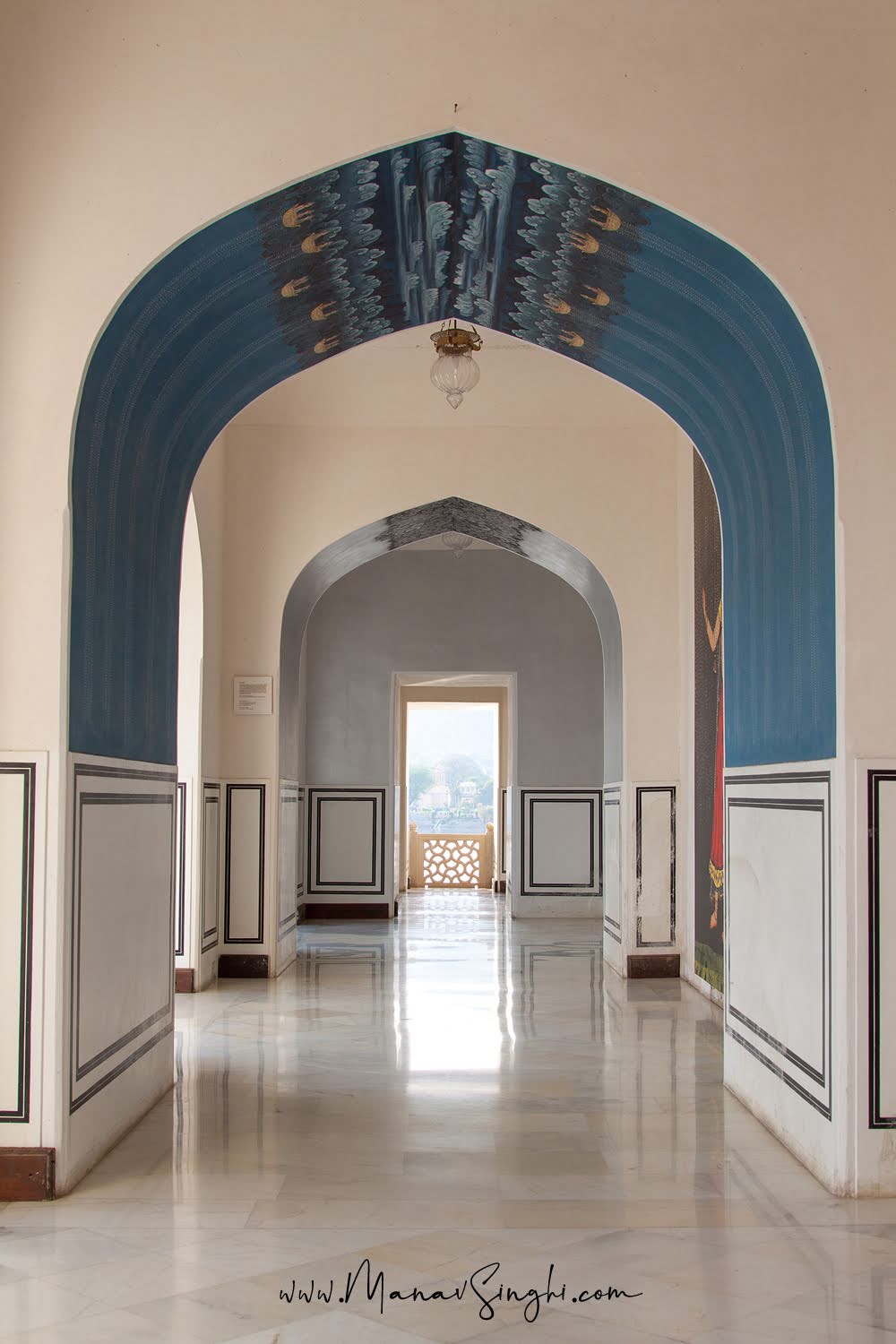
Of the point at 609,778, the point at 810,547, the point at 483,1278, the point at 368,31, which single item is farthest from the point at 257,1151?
the point at 609,778

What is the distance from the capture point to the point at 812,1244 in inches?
124

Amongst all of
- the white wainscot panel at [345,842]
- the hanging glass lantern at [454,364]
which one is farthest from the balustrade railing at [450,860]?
the hanging glass lantern at [454,364]

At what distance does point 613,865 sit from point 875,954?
195 inches

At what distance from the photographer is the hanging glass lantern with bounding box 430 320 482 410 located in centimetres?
588

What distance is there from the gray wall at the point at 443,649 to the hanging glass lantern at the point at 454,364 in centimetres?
583

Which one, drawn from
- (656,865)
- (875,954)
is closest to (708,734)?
(656,865)

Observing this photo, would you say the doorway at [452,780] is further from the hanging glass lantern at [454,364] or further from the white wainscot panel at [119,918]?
the white wainscot panel at [119,918]

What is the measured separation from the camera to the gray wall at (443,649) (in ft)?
38.2

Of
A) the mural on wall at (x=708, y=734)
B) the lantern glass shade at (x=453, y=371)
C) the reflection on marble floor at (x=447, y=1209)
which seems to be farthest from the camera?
the mural on wall at (x=708, y=734)

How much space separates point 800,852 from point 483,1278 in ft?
5.38

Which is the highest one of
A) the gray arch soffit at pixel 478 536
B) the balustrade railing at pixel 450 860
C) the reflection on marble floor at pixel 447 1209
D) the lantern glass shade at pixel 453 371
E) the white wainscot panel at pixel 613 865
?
the lantern glass shade at pixel 453 371

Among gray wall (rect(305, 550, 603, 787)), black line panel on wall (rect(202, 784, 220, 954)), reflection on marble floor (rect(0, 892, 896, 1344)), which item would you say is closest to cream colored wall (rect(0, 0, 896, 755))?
reflection on marble floor (rect(0, 892, 896, 1344))

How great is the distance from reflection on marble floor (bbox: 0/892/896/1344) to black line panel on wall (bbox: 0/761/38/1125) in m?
0.28

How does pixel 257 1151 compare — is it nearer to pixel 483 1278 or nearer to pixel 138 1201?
pixel 138 1201
